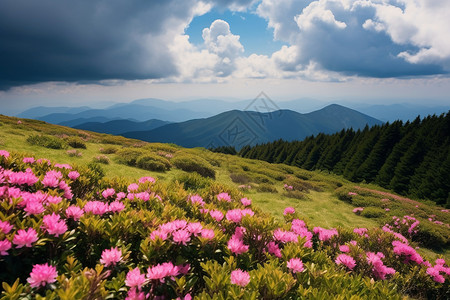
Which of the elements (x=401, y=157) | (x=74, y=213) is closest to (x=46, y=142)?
(x=74, y=213)

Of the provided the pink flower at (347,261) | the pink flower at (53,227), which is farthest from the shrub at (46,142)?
the pink flower at (347,261)

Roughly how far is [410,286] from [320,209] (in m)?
9.01

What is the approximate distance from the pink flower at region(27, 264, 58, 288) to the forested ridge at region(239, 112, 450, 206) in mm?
39001

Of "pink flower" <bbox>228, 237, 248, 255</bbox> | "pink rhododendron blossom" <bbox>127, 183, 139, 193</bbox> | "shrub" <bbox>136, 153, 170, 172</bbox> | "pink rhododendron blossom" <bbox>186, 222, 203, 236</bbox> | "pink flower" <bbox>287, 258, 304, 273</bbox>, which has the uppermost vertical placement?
"pink rhododendron blossom" <bbox>186, 222, 203, 236</bbox>

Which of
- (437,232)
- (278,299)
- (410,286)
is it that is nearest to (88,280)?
(278,299)

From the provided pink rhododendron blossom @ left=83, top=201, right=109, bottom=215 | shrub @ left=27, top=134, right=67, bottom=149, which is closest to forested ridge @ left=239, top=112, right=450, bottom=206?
pink rhododendron blossom @ left=83, top=201, right=109, bottom=215

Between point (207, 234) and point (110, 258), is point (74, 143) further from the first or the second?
point (207, 234)

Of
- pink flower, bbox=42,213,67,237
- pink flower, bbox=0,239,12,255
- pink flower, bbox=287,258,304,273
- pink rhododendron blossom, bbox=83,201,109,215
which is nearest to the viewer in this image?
pink flower, bbox=0,239,12,255

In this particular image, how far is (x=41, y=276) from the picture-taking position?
4.76ft

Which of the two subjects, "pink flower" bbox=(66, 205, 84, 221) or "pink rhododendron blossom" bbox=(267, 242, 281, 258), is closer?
"pink flower" bbox=(66, 205, 84, 221)

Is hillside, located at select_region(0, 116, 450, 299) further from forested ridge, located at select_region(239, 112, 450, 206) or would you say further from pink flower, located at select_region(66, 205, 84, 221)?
forested ridge, located at select_region(239, 112, 450, 206)

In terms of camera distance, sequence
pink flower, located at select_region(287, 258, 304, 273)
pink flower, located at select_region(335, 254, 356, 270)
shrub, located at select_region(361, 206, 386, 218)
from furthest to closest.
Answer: shrub, located at select_region(361, 206, 386, 218) < pink flower, located at select_region(335, 254, 356, 270) < pink flower, located at select_region(287, 258, 304, 273)

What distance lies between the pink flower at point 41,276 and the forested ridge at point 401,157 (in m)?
39.0

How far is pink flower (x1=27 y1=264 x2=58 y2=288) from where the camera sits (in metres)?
1.44
